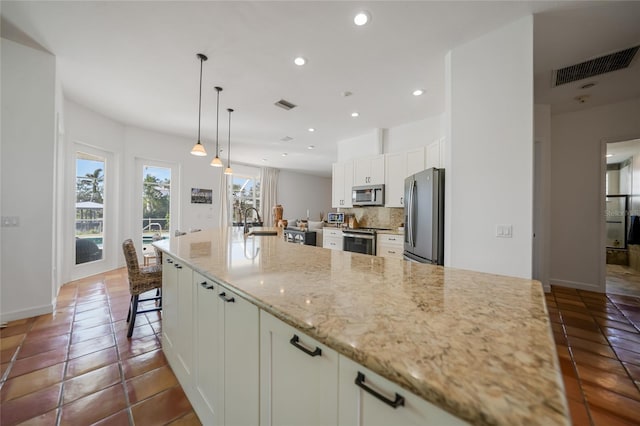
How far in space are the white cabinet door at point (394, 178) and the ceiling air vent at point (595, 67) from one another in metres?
2.06

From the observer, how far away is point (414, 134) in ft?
14.4

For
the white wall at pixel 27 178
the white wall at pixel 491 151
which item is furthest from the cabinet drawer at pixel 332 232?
the white wall at pixel 27 178

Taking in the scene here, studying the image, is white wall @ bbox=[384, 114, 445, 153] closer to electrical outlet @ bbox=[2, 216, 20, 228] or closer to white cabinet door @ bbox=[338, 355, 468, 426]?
white cabinet door @ bbox=[338, 355, 468, 426]

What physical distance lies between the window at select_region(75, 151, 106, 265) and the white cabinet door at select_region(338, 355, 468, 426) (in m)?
5.46

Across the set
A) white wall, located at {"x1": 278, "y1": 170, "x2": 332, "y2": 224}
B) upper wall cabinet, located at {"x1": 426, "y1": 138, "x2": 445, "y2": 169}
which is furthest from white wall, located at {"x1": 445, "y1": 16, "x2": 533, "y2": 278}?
white wall, located at {"x1": 278, "y1": 170, "x2": 332, "y2": 224}

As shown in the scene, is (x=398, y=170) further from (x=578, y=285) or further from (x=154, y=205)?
(x=154, y=205)

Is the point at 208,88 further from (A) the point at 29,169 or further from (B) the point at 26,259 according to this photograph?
(B) the point at 26,259

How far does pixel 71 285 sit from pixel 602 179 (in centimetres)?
820

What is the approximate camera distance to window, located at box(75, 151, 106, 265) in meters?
4.17

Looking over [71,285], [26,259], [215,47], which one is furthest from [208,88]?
[71,285]

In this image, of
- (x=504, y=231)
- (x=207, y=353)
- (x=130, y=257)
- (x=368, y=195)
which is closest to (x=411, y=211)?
(x=504, y=231)

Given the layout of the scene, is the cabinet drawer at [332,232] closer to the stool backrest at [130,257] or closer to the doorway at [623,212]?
the stool backrest at [130,257]

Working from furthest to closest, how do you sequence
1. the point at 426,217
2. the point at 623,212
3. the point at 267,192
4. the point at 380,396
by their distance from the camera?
the point at 267,192 → the point at 623,212 → the point at 426,217 → the point at 380,396

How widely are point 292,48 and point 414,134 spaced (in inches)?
110
